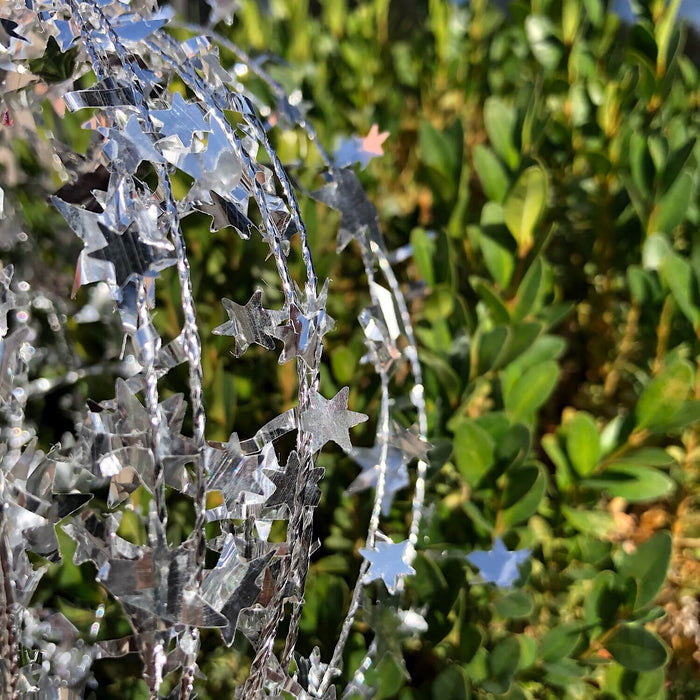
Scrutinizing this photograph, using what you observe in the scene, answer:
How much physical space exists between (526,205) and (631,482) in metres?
0.35

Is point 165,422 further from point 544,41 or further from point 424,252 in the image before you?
point 544,41

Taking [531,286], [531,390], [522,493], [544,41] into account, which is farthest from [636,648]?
[544,41]

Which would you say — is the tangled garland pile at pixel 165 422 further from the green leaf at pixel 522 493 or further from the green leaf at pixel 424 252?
the green leaf at pixel 424 252

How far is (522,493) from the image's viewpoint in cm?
71

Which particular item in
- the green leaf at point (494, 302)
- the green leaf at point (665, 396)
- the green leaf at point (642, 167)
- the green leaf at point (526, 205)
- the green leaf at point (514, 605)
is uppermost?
the green leaf at point (642, 167)

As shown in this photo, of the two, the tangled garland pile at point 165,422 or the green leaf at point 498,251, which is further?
the green leaf at point 498,251

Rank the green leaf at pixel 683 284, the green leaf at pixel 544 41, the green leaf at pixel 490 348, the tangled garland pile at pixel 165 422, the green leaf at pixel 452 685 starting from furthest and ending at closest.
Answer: the green leaf at pixel 544 41
the green leaf at pixel 683 284
the green leaf at pixel 490 348
the green leaf at pixel 452 685
the tangled garland pile at pixel 165 422

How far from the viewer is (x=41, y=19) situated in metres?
0.54

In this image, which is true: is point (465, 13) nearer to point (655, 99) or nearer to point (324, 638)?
point (655, 99)

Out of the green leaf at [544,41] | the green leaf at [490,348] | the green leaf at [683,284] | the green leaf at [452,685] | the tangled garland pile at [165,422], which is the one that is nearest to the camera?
the tangled garland pile at [165,422]

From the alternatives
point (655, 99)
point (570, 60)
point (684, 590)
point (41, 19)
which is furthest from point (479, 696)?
point (570, 60)

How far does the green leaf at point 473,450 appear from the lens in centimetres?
70

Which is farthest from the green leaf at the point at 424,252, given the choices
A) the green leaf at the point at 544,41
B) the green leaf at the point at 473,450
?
the green leaf at the point at 544,41

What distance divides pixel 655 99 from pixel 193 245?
0.78 metres
